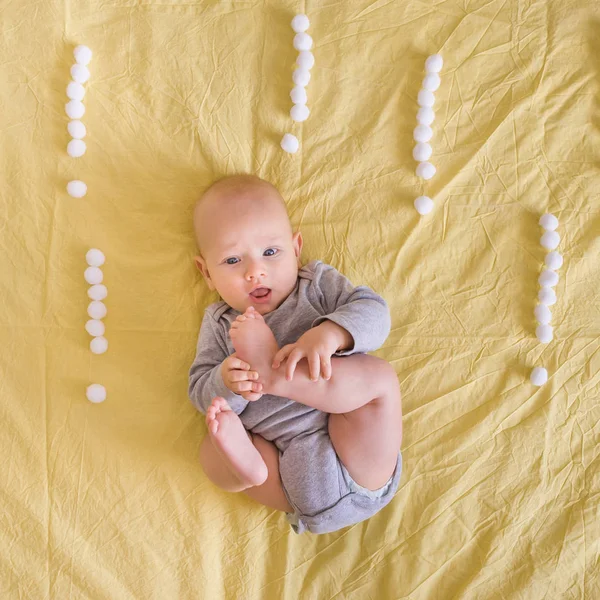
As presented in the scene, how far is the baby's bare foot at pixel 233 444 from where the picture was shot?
1.14m

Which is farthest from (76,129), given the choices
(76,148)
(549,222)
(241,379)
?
(549,222)

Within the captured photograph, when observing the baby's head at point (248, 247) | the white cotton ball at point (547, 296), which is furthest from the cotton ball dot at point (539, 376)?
the baby's head at point (248, 247)

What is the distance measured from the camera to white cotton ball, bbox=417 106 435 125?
1407mm

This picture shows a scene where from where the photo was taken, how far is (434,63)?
141 centimetres

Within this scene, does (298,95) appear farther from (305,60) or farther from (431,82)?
(431,82)

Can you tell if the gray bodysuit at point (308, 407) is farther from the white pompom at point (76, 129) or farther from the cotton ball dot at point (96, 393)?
the white pompom at point (76, 129)

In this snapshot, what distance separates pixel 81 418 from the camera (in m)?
1.36

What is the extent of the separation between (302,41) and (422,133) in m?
0.30

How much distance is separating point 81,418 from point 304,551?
50 cm

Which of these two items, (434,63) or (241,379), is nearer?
→ (241,379)

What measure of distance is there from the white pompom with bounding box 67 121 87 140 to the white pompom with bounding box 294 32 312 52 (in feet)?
1.51

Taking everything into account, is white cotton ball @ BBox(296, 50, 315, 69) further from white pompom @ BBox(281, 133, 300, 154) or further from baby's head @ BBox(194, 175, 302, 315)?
baby's head @ BBox(194, 175, 302, 315)

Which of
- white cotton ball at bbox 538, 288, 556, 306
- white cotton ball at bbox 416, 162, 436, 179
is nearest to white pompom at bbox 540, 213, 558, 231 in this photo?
white cotton ball at bbox 538, 288, 556, 306

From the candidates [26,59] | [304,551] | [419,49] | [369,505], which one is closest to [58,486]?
[304,551]
